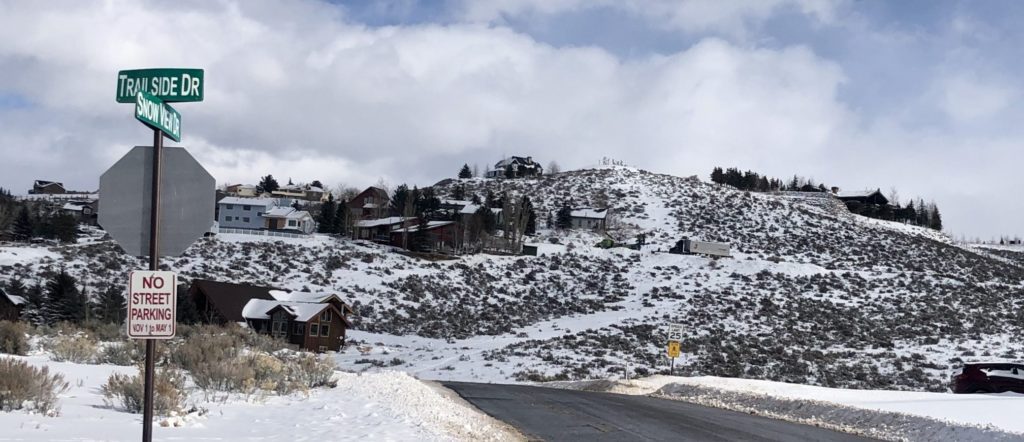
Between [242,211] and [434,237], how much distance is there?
4125 cm

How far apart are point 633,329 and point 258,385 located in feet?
138

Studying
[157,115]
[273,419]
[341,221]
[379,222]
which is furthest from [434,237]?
[157,115]

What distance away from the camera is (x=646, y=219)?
10981cm

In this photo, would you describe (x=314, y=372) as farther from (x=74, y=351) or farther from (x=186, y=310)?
(x=186, y=310)

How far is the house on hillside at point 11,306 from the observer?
125 feet

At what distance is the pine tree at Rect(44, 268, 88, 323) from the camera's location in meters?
41.0

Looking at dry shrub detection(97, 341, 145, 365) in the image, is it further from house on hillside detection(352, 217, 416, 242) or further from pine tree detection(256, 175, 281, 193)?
pine tree detection(256, 175, 281, 193)

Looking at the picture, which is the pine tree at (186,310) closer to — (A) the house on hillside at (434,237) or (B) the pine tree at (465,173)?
(A) the house on hillside at (434,237)

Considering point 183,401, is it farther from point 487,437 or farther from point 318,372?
point 318,372

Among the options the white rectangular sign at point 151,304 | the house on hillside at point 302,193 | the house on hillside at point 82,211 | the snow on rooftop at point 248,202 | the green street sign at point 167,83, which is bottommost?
the white rectangular sign at point 151,304

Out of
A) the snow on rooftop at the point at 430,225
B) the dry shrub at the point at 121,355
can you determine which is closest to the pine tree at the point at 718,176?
the snow on rooftop at the point at 430,225

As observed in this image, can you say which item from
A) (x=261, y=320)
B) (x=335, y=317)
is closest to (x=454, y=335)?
(x=335, y=317)

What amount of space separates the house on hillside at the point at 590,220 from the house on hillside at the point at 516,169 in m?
43.4

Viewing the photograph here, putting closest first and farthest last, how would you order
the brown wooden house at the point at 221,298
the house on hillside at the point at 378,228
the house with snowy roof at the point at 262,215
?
the brown wooden house at the point at 221,298 < the house on hillside at the point at 378,228 < the house with snowy roof at the point at 262,215
